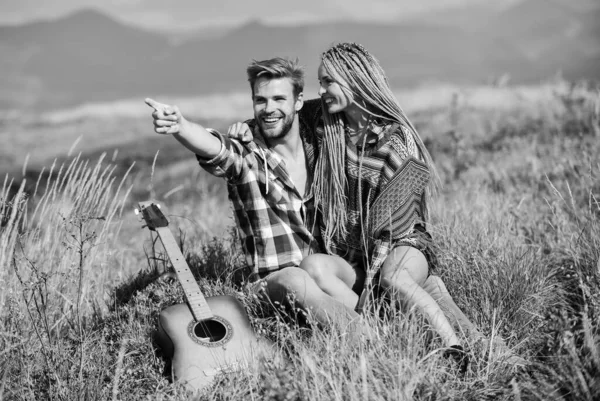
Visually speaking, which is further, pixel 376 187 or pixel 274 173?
pixel 274 173

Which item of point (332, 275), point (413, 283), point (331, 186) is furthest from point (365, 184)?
point (413, 283)

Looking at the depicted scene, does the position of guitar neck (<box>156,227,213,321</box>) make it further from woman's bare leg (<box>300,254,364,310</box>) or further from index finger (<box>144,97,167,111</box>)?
index finger (<box>144,97,167,111</box>)

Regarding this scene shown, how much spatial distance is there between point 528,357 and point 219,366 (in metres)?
1.41

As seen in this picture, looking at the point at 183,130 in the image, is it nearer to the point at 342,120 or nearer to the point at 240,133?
the point at 240,133

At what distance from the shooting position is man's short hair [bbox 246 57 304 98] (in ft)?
11.2

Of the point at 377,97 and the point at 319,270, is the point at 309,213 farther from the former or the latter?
the point at 377,97

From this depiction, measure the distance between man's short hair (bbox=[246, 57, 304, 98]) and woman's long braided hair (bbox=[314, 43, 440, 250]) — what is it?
0.25 meters

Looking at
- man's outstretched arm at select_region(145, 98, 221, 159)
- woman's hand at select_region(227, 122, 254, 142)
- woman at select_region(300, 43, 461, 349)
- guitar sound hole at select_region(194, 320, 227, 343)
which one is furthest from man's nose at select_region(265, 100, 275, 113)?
guitar sound hole at select_region(194, 320, 227, 343)

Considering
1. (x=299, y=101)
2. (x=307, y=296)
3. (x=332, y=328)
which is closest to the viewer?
(x=332, y=328)

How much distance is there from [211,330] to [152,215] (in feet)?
2.45

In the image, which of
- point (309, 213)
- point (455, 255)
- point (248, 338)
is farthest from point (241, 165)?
point (455, 255)

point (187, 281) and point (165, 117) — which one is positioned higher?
point (165, 117)

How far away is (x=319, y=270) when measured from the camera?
3.05 meters

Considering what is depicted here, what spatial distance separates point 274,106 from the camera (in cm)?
341
